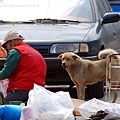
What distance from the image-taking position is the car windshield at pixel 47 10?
9586mm

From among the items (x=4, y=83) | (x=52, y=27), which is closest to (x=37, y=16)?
(x=52, y=27)

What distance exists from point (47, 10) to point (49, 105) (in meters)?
4.49

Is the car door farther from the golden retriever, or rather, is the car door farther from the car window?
the golden retriever

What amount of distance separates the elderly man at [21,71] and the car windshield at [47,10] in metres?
2.82

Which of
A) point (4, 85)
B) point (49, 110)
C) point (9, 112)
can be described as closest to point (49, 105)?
point (49, 110)

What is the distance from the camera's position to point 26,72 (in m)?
6.70

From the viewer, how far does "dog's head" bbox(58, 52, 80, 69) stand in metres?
8.27

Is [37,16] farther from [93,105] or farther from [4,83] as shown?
[93,105]

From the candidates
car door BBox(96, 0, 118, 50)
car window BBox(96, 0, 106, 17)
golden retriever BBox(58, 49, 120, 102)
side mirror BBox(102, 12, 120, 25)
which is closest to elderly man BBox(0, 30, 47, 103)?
golden retriever BBox(58, 49, 120, 102)

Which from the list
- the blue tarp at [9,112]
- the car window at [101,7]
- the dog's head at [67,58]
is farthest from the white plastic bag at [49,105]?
the car window at [101,7]

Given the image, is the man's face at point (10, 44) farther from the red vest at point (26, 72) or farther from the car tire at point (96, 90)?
the car tire at point (96, 90)

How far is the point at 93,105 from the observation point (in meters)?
5.69

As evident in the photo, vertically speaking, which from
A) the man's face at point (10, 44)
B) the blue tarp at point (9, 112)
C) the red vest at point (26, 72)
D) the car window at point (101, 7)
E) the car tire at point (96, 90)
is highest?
the car window at point (101, 7)

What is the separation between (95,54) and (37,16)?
4.64 feet
